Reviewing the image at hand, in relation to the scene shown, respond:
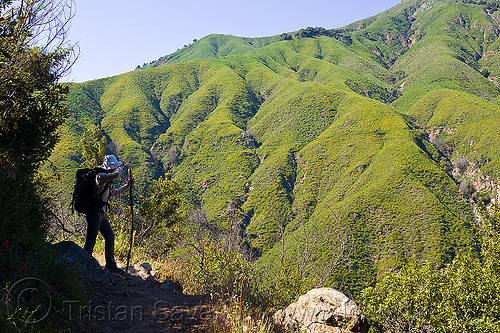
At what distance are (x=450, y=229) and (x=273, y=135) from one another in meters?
43.3

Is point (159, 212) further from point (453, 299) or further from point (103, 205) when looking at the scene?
point (453, 299)

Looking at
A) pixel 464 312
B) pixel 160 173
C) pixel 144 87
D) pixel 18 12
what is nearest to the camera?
pixel 18 12

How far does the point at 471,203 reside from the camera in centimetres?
4894

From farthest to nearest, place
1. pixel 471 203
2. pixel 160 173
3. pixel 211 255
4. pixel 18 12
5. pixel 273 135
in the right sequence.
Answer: pixel 273 135 < pixel 160 173 < pixel 471 203 < pixel 211 255 < pixel 18 12

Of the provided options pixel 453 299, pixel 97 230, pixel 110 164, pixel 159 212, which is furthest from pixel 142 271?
pixel 453 299

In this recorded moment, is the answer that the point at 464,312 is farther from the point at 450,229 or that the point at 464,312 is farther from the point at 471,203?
the point at 471,203

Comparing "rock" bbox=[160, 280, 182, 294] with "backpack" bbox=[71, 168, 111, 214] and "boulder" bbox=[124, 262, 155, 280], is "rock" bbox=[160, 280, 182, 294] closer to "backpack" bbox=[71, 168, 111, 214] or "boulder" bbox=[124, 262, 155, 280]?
"boulder" bbox=[124, 262, 155, 280]

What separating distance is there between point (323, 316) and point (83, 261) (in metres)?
4.00

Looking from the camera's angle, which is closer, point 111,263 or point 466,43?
point 111,263

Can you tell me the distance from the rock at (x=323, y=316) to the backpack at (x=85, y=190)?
143 inches

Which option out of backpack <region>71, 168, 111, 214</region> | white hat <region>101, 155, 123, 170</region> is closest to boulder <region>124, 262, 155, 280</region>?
backpack <region>71, 168, 111, 214</region>

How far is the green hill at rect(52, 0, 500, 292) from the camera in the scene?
4397cm

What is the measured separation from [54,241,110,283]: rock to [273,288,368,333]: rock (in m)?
2.92

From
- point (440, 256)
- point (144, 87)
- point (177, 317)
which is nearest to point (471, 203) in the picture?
point (440, 256)
